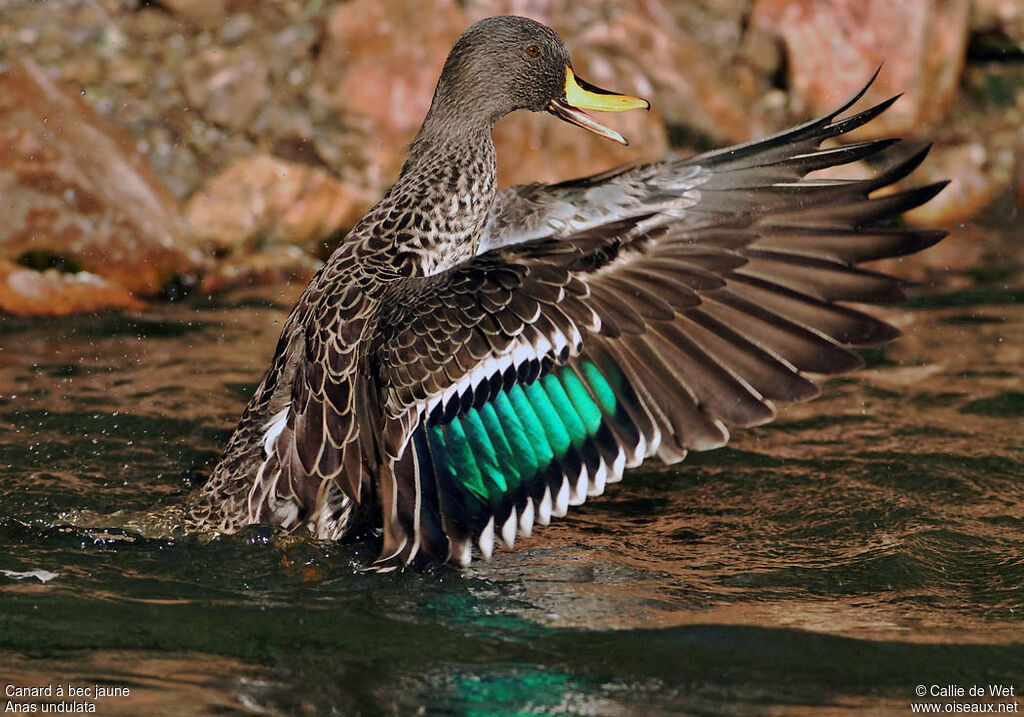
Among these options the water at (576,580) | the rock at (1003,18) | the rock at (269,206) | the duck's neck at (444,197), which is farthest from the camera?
the rock at (1003,18)

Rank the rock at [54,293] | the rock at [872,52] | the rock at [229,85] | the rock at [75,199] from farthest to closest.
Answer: the rock at [872,52] < the rock at [229,85] < the rock at [75,199] < the rock at [54,293]

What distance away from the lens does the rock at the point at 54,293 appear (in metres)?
6.70

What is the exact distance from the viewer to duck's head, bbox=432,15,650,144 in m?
4.84

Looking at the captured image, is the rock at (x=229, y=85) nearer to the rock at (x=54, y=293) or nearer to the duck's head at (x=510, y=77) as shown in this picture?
the rock at (x=54, y=293)

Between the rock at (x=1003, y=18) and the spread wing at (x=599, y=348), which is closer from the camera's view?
the spread wing at (x=599, y=348)

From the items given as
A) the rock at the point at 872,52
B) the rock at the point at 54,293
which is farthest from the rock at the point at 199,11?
the rock at the point at 872,52

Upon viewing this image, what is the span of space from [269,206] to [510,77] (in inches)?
129

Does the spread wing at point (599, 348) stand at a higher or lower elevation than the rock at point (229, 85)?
lower

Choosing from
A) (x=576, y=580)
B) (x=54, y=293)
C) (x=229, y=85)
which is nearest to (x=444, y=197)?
(x=576, y=580)

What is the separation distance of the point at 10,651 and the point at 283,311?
370 centimetres

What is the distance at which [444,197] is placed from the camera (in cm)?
458

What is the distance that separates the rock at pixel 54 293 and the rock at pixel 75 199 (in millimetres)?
100

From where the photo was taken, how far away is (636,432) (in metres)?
3.96

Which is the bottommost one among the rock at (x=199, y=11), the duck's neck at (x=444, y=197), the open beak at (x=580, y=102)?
the duck's neck at (x=444, y=197)
